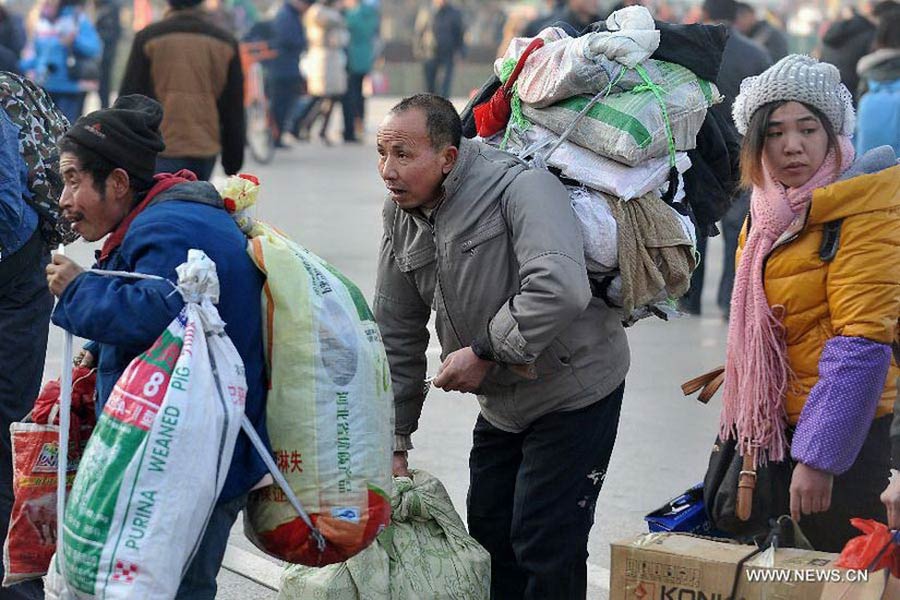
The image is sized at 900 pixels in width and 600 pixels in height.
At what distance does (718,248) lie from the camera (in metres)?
12.9

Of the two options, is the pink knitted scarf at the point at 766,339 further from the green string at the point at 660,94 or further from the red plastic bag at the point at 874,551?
the red plastic bag at the point at 874,551

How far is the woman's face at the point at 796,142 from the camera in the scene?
4016 millimetres

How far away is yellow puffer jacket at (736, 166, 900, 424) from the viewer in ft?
12.6

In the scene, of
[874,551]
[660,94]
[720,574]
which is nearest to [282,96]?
[660,94]

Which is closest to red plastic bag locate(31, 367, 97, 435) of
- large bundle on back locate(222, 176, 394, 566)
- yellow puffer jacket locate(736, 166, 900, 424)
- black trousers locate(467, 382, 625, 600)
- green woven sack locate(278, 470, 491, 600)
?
large bundle on back locate(222, 176, 394, 566)

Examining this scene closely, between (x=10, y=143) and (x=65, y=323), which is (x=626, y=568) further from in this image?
(x=10, y=143)

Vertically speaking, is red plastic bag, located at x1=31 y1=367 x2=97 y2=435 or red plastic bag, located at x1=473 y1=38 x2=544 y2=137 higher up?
red plastic bag, located at x1=473 y1=38 x2=544 y2=137

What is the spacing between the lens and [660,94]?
4.15m

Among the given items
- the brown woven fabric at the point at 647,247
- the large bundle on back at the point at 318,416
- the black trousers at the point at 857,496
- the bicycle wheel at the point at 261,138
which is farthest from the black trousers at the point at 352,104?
the large bundle on back at the point at 318,416

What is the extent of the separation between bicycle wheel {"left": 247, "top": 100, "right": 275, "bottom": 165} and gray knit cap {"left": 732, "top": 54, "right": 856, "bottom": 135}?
14.5m

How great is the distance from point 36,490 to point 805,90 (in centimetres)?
207

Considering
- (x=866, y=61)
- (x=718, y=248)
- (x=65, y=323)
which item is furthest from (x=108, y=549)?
(x=718, y=248)

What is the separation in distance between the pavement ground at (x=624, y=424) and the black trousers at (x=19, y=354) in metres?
0.79

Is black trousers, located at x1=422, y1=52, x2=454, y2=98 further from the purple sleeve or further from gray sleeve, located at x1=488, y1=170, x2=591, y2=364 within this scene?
the purple sleeve
